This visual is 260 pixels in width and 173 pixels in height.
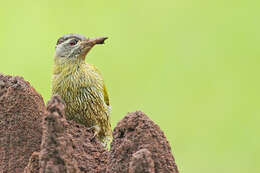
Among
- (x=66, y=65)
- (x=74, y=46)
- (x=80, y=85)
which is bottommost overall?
(x=80, y=85)

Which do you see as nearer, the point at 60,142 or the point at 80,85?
the point at 60,142

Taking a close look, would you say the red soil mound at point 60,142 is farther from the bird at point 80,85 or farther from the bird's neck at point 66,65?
the bird's neck at point 66,65

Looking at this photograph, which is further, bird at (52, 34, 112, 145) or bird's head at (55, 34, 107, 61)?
bird's head at (55, 34, 107, 61)

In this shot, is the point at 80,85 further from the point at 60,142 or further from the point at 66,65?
the point at 60,142

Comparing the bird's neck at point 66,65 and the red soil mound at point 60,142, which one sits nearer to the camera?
the red soil mound at point 60,142

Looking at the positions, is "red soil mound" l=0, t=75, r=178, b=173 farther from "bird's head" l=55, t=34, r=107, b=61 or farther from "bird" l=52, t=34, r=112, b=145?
"bird's head" l=55, t=34, r=107, b=61

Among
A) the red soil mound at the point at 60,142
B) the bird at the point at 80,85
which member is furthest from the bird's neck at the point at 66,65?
the red soil mound at the point at 60,142

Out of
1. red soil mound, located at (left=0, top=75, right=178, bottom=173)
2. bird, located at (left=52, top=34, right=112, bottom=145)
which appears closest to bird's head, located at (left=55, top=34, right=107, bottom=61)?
bird, located at (left=52, top=34, right=112, bottom=145)

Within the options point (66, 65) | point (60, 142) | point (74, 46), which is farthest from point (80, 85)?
point (60, 142)

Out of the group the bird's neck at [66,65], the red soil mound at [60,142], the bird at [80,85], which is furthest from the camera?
the bird's neck at [66,65]

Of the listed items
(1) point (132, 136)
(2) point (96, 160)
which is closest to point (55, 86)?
(2) point (96, 160)
